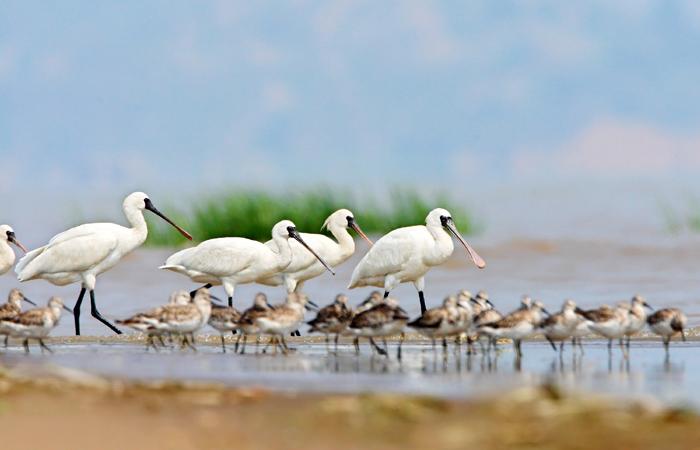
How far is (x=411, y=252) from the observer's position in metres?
17.5

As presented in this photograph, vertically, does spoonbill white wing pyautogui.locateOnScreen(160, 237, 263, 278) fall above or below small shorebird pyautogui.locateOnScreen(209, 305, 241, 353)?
above

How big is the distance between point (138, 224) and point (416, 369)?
6.43m

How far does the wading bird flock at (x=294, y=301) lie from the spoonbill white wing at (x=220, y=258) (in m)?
0.01

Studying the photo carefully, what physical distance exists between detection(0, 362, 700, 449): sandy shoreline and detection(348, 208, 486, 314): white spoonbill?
764cm

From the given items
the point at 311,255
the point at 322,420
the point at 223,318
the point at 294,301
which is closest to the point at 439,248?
the point at 311,255

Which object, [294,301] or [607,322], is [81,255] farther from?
[607,322]

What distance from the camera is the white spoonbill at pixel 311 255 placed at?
17.8 m

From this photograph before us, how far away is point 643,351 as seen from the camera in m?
13.7

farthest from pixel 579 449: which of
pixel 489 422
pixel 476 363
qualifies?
pixel 476 363

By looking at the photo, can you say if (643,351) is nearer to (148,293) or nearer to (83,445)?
(83,445)

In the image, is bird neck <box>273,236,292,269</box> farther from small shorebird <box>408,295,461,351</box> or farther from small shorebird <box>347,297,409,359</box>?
small shorebird <box>408,295,461,351</box>

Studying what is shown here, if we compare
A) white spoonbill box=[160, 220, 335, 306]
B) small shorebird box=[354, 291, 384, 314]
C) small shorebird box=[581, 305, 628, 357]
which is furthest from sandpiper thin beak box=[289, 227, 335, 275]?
small shorebird box=[581, 305, 628, 357]

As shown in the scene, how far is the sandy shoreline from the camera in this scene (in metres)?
8.48

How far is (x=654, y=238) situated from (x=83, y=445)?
2143 cm
